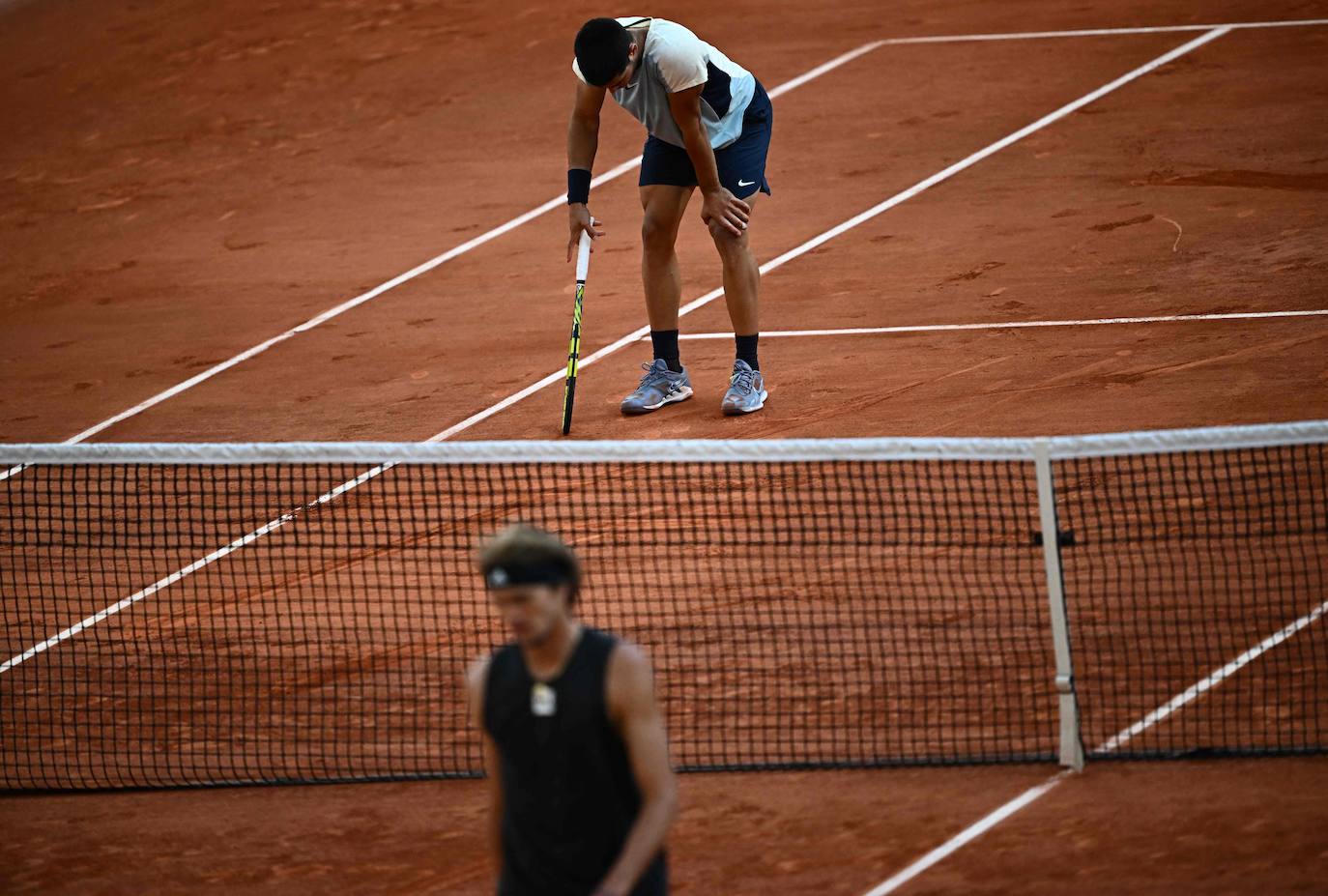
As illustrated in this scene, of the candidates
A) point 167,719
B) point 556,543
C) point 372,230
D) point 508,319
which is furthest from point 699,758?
point 372,230

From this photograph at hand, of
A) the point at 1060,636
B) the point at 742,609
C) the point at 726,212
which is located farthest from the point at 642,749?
the point at 726,212

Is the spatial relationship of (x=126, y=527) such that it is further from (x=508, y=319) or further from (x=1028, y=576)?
(x=1028, y=576)

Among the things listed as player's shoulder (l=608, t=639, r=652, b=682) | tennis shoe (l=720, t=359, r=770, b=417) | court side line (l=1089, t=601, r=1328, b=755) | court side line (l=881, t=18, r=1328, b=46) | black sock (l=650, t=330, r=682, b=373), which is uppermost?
court side line (l=881, t=18, r=1328, b=46)

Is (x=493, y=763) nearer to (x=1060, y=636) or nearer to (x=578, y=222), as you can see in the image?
(x=1060, y=636)

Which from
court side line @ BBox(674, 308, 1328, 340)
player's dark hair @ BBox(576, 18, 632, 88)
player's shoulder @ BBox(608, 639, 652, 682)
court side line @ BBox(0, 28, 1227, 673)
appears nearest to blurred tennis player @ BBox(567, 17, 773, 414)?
player's dark hair @ BBox(576, 18, 632, 88)

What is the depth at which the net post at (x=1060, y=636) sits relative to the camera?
227 inches

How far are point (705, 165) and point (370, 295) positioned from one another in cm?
427

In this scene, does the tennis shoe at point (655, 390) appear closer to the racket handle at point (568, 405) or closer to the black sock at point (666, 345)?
the black sock at point (666, 345)

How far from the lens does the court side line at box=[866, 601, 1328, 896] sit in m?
5.32

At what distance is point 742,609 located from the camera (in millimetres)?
7109

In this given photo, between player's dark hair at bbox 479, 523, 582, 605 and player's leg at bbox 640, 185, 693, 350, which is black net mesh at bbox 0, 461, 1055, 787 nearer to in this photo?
player's leg at bbox 640, 185, 693, 350

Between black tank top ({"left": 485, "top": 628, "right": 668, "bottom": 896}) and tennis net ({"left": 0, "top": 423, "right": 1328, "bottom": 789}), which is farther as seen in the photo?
tennis net ({"left": 0, "top": 423, "right": 1328, "bottom": 789})

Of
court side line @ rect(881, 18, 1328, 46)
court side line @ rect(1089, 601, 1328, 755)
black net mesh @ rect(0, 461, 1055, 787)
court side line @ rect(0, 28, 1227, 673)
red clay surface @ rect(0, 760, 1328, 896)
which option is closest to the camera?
red clay surface @ rect(0, 760, 1328, 896)

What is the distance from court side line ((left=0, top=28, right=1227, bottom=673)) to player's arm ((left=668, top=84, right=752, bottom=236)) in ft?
6.04
